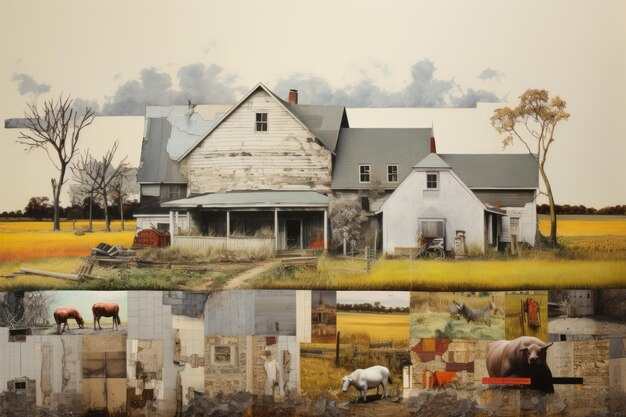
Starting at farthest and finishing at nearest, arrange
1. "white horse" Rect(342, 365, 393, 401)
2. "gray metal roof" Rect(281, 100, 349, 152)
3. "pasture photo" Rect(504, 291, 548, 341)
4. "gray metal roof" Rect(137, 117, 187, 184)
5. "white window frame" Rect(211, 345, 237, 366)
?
"gray metal roof" Rect(137, 117, 187, 184) → "gray metal roof" Rect(281, 100, 349, 152) → "white window frame" Rect(211, 345, 237, 366) → "pasture photo" Rect(504, 291, 548, 341) → "white horse" Rect(342, 365, 393, 401)

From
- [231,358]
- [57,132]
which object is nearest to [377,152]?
[231,358]

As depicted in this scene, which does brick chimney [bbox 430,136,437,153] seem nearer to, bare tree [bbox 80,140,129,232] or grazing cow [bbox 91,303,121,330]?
bare tree [bbox 80,140,129,232]

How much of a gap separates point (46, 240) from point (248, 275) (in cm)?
247

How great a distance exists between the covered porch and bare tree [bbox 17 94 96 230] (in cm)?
139

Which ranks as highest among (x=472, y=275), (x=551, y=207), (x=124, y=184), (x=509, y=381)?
(x=124, y=184)

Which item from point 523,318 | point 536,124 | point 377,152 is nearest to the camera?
point 523,318

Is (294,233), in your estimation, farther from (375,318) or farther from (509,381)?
(509,381)

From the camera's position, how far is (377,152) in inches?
373

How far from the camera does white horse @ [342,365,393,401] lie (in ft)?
29.5

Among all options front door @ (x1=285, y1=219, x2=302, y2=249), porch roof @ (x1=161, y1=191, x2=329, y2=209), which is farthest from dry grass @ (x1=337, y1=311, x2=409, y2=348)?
porch roof @ (x1=161, y1=191, x2=329, y2=209)

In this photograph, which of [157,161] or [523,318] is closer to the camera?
[523,318]

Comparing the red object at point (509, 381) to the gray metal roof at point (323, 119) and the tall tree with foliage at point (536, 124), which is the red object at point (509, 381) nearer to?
the tall tree with foliage at point (536, 124)

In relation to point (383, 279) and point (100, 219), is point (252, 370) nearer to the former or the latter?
point (383, 279)

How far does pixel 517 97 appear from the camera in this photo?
9312 mm
